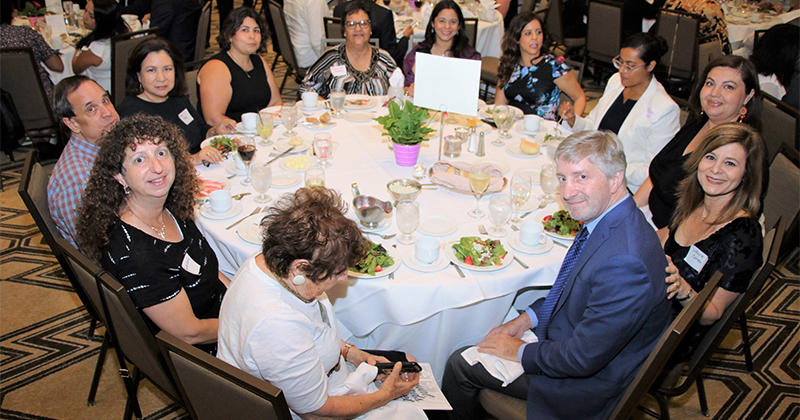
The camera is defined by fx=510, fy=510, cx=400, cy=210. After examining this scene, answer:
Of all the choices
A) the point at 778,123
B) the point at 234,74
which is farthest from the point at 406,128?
the point at 778,123

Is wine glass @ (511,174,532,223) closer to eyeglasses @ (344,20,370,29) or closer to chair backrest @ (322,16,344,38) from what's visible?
eyeglasses @ (344,20,370,29)

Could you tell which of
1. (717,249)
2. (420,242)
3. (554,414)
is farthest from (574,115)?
(554,414)

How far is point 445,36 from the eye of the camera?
169 inches

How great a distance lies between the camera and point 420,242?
6.49 feet

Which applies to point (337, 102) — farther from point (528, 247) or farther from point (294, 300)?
point (294, 300)

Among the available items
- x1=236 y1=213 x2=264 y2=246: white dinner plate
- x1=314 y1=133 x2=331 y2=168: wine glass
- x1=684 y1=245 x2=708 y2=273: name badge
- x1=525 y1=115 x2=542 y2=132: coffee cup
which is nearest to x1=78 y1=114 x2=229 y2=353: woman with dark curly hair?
x1=236 y1=213 x2=264 y2=246: white dinner plate

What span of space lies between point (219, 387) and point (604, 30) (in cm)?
580

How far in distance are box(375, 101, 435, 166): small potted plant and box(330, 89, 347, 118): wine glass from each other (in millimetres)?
→ 790

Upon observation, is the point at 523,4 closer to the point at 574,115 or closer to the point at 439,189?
the point at 574,115

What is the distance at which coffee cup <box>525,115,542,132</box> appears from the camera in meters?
3.23

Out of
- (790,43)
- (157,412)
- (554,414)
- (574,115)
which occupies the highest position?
(790,43)

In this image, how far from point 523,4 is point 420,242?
6506mm

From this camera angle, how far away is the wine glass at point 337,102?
338 centimetres

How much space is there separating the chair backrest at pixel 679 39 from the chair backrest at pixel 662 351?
171 inches
